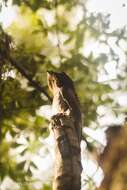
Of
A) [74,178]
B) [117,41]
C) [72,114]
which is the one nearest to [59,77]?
[72,114]

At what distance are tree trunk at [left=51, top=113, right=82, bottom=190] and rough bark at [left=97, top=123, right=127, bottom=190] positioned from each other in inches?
76.2

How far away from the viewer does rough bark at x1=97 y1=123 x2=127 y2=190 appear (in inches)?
23.8

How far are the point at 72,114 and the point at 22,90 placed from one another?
4.95ft

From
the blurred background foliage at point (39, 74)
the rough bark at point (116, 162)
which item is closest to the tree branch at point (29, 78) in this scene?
the blurred background foliage at point (39, 74)

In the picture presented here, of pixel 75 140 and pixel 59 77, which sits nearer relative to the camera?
pixel 75 140

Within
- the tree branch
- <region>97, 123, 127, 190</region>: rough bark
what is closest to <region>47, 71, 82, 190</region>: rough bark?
the tree branch

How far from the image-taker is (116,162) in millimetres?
630

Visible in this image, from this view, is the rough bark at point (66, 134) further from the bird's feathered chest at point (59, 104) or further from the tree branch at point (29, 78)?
the tree branch at point (29, 78)

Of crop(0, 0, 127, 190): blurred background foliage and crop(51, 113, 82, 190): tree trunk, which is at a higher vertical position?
crop(0, 0, 127, 190): blurred background foliage

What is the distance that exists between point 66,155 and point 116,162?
2.16 meters

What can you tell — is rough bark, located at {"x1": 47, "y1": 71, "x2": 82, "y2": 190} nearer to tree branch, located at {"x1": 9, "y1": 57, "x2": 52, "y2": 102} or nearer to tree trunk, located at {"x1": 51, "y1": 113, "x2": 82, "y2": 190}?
tree trunk, located at {"x1": 51, "y1": 113, "x2": 82, "y2": 190}

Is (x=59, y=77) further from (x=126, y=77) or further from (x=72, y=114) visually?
(x=126, y=77)

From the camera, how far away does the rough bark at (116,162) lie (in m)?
0.60

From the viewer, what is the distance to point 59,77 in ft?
11.8
